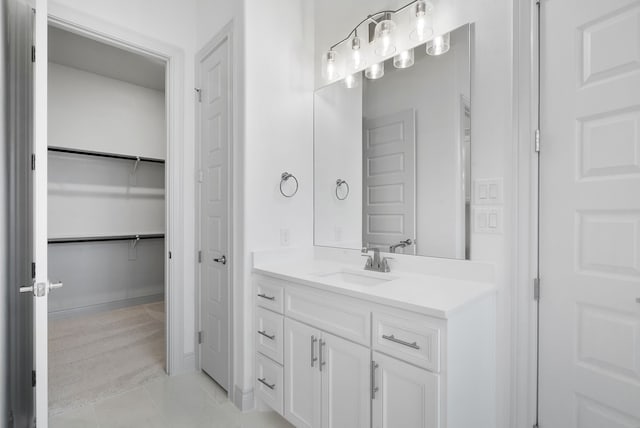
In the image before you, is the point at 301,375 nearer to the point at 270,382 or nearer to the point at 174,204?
the point at 270,382

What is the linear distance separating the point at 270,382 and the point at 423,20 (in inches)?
85.7

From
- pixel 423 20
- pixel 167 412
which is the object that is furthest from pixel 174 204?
pixel 423 20

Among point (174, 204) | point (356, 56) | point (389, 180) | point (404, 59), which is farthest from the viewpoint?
point (174, 204)

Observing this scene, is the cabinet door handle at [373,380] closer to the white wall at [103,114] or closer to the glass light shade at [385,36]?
the glass light shade at [385,36]

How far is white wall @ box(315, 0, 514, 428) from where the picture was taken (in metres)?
1.45

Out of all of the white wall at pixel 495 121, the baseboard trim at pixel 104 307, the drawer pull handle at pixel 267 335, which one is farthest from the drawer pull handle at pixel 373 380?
the baseboard trim at pixel 104 307

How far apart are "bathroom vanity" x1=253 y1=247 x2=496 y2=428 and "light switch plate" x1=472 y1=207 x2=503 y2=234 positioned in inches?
6.7

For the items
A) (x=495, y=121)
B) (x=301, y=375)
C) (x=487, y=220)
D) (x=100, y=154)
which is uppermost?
(x=100, y=154)

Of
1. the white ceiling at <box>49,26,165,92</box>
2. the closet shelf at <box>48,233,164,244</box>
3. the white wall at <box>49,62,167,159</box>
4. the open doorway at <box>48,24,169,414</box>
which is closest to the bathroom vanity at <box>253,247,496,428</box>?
the open doorway at <box>48,24,169,414</box>

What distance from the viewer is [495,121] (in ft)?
4.89

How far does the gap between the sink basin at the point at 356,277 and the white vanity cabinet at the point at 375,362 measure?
0.24m

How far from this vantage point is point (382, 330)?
1.34 meters

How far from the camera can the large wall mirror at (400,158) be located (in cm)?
163

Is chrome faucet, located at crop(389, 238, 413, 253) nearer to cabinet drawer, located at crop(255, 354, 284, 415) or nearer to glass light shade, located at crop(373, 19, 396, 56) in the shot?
cabinet drawer, located at crop(255, 354, 284, 415)
